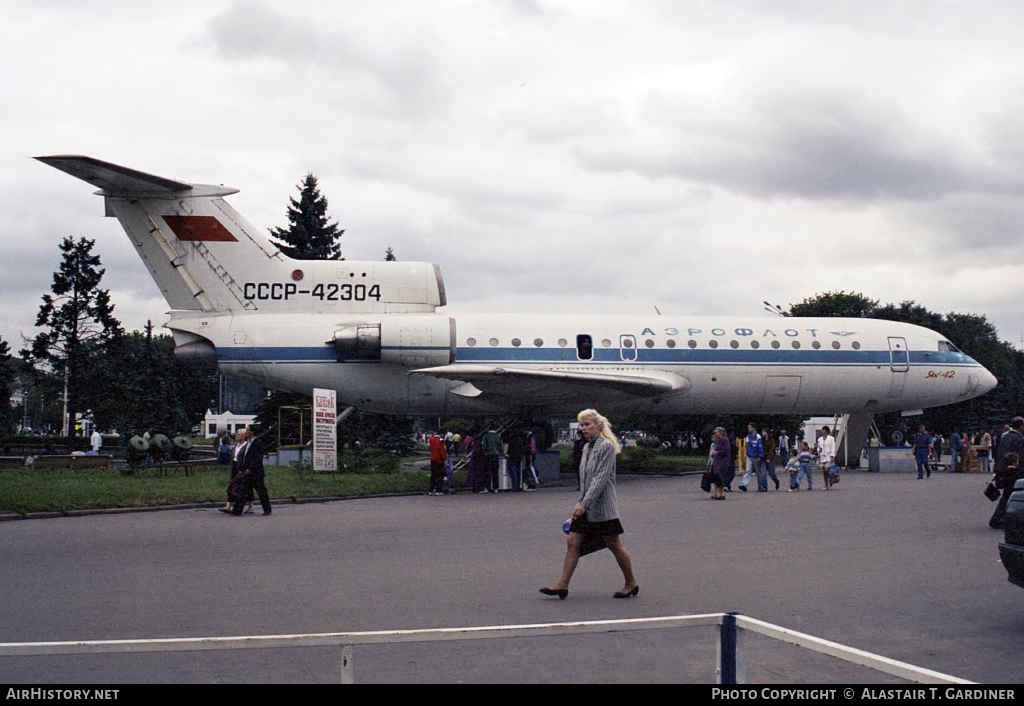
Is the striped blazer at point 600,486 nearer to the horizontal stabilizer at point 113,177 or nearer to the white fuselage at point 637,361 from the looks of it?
the white fuselage at point 637,361

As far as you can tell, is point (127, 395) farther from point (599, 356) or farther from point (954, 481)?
point (954, 481)

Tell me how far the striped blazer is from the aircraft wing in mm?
13466

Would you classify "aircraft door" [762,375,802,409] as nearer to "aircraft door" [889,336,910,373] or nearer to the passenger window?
"aircraft door" [889,336,910,373]

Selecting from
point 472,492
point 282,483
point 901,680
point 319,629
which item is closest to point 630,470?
point 472,492

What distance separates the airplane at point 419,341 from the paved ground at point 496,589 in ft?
26.8

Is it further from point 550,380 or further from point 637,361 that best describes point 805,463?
point 550,380

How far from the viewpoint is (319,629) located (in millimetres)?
6754

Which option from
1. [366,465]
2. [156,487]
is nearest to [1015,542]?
[156,487]

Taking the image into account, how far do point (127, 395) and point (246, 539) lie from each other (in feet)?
158

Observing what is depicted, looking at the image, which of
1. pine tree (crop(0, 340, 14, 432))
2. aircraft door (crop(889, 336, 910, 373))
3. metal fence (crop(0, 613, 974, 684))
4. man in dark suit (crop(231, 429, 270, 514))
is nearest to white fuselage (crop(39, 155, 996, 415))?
aircraft door (crop(889, 336, 910, 373))

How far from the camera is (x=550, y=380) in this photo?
22.9 metres

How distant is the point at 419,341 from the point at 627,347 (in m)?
5.68

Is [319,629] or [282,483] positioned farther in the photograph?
[282,483]
